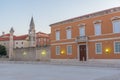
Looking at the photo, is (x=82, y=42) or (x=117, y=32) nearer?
(x=117, y=32)

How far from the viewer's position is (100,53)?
3406 cm

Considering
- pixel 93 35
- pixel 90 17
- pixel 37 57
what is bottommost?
pixel 37 57

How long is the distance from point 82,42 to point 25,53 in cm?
2157

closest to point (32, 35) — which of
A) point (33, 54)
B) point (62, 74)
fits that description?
point (33, 54)

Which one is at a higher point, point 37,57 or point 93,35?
point 93,35

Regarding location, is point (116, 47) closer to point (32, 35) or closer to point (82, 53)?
point (82, 53)

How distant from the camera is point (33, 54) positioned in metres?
51.3

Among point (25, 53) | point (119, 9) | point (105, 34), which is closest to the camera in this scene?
point (119, 9)

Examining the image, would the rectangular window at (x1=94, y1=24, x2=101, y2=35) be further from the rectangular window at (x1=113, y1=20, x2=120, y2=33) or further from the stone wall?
the stone wall

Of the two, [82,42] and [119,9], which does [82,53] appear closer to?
→ [82,42]

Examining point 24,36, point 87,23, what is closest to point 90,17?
point 87,23

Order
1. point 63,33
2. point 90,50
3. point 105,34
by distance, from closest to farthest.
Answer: point 105,34 < point 90,50 < point 63,33

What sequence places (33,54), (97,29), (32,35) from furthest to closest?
(32,35), (33,54), (97,29)

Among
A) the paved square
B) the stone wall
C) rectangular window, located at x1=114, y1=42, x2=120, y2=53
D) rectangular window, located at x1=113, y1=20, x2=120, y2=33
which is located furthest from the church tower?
the paved square
